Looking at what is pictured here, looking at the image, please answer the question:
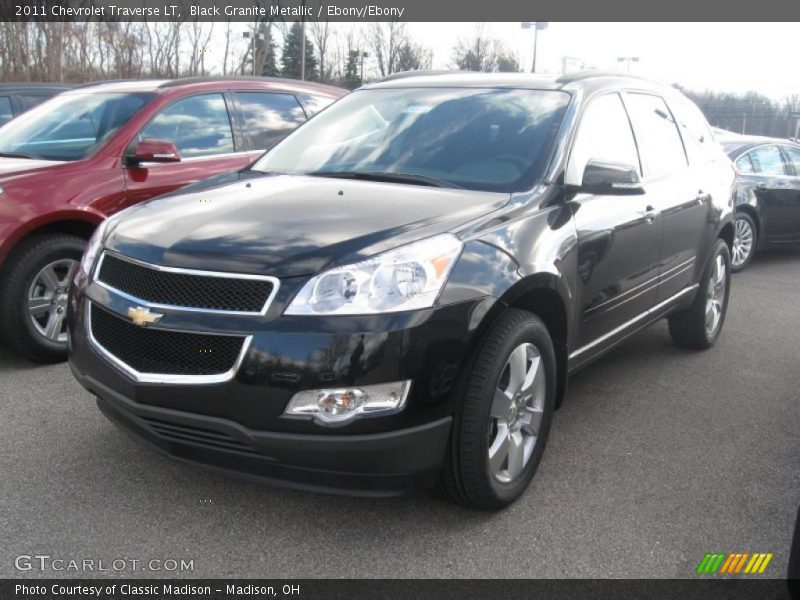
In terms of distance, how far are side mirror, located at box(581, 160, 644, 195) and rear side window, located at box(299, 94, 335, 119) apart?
351 centimetres

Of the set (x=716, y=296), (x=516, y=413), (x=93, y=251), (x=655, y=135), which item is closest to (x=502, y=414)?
(x=516, y=413)

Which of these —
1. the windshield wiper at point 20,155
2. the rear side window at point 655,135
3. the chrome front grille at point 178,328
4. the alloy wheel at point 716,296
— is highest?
the rear side window at point 655,135

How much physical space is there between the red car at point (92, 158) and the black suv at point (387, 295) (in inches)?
57.2

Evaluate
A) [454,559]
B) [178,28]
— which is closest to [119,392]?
[454,559]

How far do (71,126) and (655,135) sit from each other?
A: 394cm

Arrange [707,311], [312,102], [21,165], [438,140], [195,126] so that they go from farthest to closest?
1. [312,102]
2. [195,126]
3. [707,311]
4. [21,165]
5. [438,140]

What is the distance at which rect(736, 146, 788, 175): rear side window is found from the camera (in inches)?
356

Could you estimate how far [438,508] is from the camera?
3.09m

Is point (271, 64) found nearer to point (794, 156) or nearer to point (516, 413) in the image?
point (794, 156)

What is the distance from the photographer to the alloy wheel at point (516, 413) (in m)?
2.94

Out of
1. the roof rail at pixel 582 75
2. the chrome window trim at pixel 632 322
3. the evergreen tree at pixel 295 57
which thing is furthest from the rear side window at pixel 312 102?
the evergreen tree at pixel 295 57

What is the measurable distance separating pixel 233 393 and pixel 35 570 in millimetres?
924

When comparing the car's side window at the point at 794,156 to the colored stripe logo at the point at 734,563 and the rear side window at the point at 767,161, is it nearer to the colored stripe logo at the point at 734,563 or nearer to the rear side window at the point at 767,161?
the rear side window at the point at 767,161

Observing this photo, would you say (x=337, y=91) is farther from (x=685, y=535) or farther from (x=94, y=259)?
(x=685, y=535)
